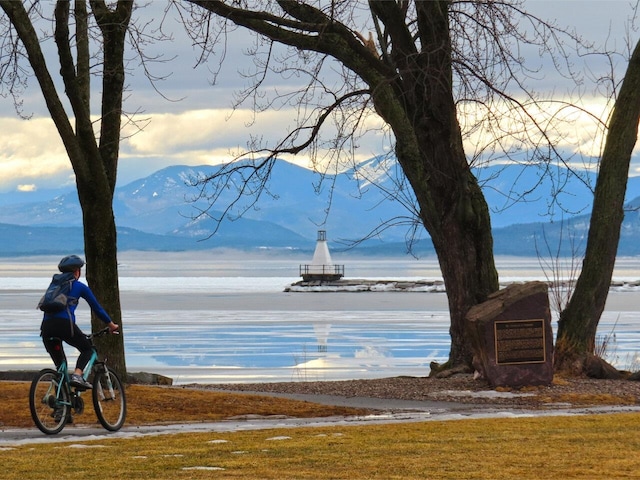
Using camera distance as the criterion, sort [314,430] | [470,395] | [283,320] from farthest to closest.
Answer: [283,320], [470,395], [314,430]

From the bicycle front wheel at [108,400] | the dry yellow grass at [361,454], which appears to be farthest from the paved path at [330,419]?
the dry yellow grass at [361,454]

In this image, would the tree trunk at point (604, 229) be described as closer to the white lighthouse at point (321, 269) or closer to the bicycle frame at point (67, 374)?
the bicycle frame at point (67, 374)

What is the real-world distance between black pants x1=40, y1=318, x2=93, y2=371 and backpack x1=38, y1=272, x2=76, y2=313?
13cm

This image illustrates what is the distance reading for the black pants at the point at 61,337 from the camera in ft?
45.7

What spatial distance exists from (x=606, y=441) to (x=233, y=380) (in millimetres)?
16840

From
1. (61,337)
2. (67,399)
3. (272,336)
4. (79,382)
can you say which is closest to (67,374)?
(79,382)

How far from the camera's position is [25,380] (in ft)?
68.0

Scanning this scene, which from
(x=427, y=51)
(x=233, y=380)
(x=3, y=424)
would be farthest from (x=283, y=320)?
(x=3, y=424)

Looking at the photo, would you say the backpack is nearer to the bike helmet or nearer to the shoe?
the bike helmet

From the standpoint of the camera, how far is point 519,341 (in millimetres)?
19906

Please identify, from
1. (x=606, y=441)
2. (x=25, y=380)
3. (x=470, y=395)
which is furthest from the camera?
(x=25, y=380)

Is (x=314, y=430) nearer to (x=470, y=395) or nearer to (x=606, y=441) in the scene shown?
(x=606, y=441)

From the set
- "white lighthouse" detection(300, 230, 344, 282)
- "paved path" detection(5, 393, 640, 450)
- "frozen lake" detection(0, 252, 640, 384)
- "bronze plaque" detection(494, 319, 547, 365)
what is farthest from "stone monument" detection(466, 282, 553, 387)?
"white lighthouse" detection(300, 230, 344, 282)

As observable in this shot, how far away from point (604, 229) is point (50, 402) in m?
12.2
